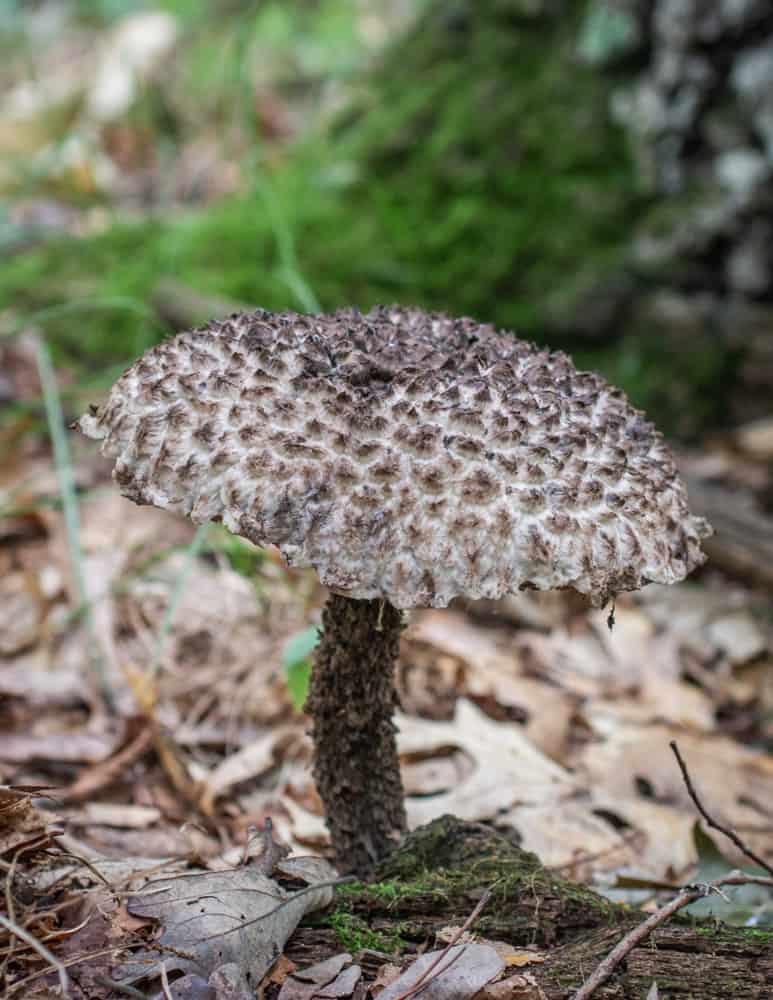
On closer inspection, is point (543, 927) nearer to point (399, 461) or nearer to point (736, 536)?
point (399, 461)

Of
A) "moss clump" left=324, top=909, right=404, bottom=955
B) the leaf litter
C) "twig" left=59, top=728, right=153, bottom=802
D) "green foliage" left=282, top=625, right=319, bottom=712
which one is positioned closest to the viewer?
the leaf litter

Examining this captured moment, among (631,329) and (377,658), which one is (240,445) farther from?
(631,329)

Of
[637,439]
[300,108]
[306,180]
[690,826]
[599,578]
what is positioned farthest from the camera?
[300,108]

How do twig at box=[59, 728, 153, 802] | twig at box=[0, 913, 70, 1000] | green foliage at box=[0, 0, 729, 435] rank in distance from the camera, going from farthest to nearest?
green foliage at box=[0, 0, 729, 435], twig at box=[59, 728, 153, 802], twig at box=[0, 913, 70, 1000]

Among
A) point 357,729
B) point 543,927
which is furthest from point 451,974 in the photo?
point 357,729

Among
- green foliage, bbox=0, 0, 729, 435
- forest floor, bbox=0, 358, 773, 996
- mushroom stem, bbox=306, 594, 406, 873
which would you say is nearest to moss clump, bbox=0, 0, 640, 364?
green foliage, bbox=0, 0, 729, 435

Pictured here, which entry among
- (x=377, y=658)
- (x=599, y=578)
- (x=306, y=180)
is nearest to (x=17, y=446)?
(x=306, y=180)

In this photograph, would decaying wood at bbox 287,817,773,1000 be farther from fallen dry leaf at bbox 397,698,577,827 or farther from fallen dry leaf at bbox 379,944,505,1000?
fallen dry leaf at bbox 397,698,577,827
